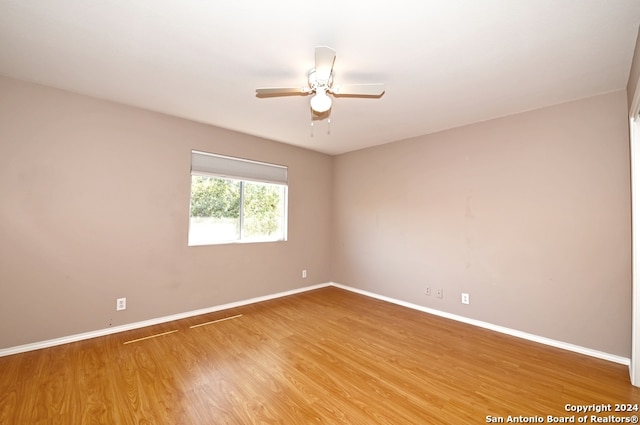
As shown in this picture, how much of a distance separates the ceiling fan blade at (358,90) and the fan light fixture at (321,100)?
0.08 metres

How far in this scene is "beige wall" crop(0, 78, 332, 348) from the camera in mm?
2363

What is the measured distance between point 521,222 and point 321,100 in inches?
99.7

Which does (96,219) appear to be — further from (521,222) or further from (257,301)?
(521,222)

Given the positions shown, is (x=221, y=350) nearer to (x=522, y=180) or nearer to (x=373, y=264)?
(x=373, y=264)

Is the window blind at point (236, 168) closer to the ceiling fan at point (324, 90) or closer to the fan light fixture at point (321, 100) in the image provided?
the ceiling fan at point (324, 90)

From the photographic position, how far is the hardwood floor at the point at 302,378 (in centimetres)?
171

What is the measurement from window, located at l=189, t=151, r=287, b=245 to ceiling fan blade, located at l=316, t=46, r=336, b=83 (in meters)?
2.16

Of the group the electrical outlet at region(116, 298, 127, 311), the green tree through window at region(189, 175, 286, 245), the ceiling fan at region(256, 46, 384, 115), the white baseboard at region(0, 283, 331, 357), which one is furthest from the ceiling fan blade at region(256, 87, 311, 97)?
the white baseboard at region(0, 283, 331, 357)

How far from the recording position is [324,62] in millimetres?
1771

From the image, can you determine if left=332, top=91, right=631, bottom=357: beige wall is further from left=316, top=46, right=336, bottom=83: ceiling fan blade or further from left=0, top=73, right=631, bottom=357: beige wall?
left=316, top=46, right=336, bottom=83: ceiling fan blade

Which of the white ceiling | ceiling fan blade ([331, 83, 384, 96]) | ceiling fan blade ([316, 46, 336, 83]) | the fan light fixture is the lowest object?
the fan light fixture

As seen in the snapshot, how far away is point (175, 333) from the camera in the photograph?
284cm

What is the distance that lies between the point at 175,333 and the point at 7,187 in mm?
1979

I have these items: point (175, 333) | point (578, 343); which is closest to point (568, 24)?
point (578, 343)
